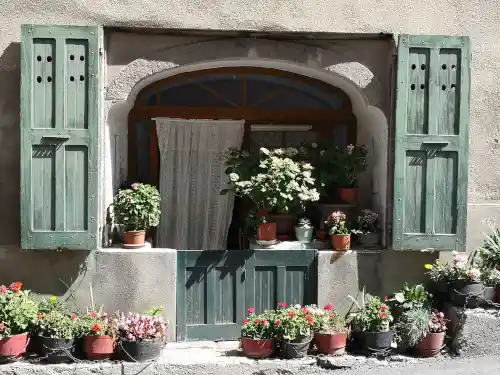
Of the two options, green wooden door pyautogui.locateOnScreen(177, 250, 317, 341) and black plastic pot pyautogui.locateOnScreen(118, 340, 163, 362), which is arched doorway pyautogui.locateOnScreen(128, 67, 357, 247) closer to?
green wooden door pyautogui.locateOnScreen(177, 250, 317, 341)

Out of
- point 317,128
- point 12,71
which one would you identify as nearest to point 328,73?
point 317,128

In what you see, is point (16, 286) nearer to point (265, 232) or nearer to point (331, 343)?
point (265, 232)

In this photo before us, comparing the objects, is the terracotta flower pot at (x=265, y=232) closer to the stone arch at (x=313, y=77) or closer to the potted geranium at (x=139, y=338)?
the stone arch at (x=313, y=77)

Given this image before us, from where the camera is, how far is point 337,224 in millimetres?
6582

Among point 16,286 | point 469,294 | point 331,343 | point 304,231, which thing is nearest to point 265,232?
point 304,231

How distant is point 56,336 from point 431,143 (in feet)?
13.7

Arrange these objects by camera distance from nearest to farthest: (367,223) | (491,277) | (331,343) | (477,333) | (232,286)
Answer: (331,343), (477,333), (491,277), (232,286), (367,223)

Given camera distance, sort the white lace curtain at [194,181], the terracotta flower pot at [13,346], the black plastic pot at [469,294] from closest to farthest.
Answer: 1. the terracotta flower pot at [13,346]
2. the black plastic pot at [469,294]
3. the white lace curtain at [194,181]

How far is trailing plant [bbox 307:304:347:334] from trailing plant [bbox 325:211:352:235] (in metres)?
0.82

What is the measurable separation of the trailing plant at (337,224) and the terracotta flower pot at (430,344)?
4.38 feet

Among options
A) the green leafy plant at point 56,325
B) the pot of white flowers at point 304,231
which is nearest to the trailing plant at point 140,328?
the green leafy plant at point 56,325

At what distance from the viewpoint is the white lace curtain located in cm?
713

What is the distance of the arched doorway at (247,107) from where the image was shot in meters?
7.15

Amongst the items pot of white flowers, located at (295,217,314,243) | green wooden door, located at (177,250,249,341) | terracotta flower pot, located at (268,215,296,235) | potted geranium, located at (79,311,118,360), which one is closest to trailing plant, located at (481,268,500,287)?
pot of white flowers, located at (295,217,314,243)
